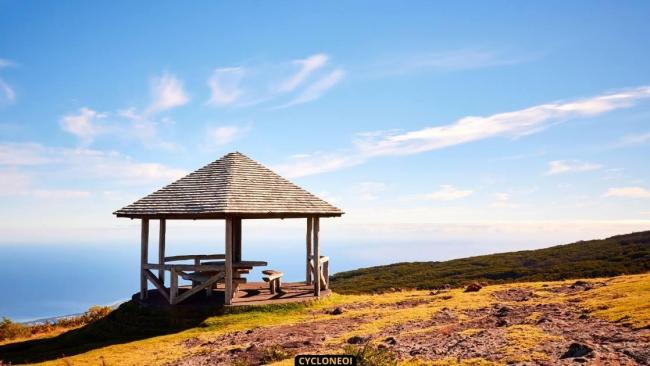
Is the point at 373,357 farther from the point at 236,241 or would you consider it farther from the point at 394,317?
the point at 236,241

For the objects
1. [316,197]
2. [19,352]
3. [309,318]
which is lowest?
[19,352]

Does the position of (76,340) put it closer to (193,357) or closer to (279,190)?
(193,357)

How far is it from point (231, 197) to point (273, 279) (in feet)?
12.0

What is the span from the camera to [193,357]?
459 inches

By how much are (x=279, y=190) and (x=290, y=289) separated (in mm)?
4264

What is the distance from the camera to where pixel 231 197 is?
1700cm

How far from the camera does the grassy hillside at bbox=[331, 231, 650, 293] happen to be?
36.1 m

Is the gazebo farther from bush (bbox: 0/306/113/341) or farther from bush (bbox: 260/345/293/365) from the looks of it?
bush (bbox: 260/345/293/365)

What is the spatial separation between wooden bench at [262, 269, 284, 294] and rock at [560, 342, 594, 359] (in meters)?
11.3

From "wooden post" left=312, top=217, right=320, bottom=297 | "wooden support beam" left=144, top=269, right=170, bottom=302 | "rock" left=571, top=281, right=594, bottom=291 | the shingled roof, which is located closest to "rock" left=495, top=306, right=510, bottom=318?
"rock" left=571, top=281, right=594, bottom=291

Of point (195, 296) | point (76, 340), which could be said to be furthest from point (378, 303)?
point (76, 340)

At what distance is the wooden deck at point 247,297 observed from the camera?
666 inches

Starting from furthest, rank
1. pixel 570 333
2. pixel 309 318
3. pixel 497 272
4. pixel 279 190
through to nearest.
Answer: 1. pixel 497 272
2. pixel 279 190
3. pixel 309 318
4. pixel 570 333

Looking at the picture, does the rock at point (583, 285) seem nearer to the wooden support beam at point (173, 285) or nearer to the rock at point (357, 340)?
the rock at point (357, 340)
